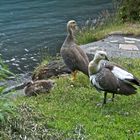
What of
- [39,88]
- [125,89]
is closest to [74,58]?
[39,88]

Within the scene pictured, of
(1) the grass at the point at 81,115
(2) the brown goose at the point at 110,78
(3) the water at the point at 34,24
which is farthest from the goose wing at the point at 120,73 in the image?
(3) the water at the point at 34,24

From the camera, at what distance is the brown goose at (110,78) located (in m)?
8.85

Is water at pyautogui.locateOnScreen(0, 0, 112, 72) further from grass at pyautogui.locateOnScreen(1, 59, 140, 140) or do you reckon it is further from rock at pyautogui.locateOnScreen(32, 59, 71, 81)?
grass at pyautogui.locateOnScreen(1, 59, 140, 140)

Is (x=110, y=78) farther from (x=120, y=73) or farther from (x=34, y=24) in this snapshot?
(x=34, y=24)

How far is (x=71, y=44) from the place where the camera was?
11.7 meters

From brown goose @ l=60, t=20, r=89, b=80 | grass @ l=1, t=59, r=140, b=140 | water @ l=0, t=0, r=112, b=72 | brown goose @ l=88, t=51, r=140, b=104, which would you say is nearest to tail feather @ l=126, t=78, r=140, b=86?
brown goose @ l=88, t=51, r=140, b=104

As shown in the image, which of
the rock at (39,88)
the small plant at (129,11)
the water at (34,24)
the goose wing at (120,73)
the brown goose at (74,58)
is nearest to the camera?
the goose wing at (120,73)

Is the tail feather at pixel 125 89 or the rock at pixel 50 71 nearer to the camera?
the tail feather at pixel 125 89

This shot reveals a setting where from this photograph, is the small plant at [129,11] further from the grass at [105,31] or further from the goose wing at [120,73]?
the goose wing at [120,73]

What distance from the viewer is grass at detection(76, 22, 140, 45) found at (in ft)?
60.3

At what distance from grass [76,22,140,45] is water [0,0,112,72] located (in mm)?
1487

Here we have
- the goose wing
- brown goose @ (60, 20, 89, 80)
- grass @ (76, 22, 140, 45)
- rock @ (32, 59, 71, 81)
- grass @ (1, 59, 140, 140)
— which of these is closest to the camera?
grass @ (1, 59, 140, 140)

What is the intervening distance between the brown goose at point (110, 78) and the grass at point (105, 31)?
9.08 m

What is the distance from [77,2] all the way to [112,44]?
58.4 feet
